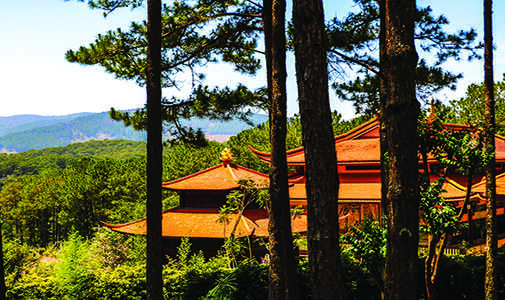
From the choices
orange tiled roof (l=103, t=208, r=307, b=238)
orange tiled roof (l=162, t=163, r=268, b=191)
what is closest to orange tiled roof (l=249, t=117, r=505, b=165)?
orange tiled roof (l=162, t=163, r=268, b=191)

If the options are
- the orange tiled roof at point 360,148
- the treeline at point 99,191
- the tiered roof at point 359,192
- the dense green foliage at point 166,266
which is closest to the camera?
the dense green foliage at point 166,266

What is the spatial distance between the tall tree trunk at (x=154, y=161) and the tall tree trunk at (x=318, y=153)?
339 centimetres

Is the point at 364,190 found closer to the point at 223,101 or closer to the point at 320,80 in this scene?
the point at 223,101

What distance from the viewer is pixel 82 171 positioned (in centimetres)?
4681

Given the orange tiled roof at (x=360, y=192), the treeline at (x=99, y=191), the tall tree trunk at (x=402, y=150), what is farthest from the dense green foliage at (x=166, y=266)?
the orange tiled roof at (x=360, y=192)

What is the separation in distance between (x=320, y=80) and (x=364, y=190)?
11.9 metres

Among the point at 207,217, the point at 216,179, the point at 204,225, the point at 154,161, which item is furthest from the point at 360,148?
the point at 154,161

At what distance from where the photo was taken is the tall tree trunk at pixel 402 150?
4594 millimetres

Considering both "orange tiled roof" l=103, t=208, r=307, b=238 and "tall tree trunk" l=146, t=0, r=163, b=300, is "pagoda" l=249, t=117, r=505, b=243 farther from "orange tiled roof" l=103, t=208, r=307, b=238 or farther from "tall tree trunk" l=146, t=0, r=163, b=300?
"tall tree trunk" l=146, t=0, r=163, b=300

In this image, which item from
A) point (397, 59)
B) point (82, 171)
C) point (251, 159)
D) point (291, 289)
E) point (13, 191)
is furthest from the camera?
point (13, 191)

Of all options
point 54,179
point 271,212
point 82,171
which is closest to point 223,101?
point 271,212

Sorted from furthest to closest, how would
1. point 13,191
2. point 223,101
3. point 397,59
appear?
point 13,191, point 223,101, point 397,59

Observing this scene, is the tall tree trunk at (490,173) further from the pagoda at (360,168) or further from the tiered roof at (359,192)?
the pagoda at (360,168)

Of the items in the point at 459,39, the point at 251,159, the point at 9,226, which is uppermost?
the point at 459,39
